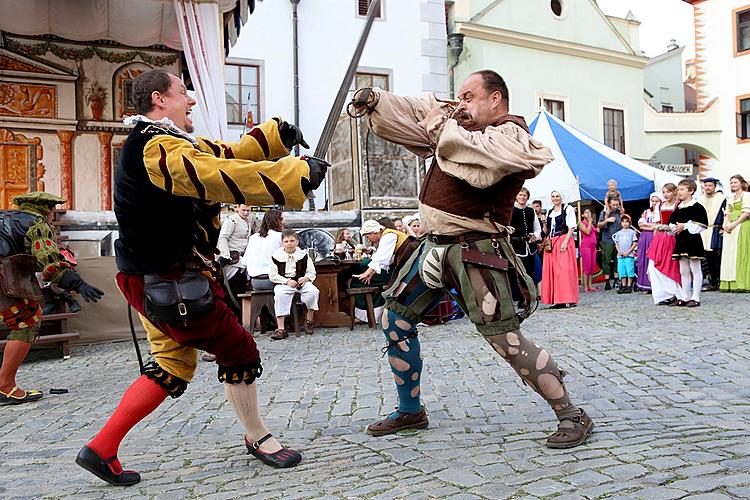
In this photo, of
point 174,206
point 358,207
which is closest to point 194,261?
point 174,206

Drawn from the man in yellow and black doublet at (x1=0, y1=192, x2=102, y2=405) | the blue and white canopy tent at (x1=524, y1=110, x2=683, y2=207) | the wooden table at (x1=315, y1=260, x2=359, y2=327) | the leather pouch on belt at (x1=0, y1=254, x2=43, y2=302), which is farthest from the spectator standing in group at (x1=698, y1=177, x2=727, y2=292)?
the leather pouch on belt at (x1=0, y1=254, x2=43, y2=302)

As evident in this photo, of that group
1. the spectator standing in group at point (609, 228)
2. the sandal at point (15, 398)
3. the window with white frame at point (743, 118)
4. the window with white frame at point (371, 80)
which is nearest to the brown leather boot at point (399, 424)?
the sandal at point (15, 398)

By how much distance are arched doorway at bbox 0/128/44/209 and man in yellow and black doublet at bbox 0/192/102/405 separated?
6785 mm

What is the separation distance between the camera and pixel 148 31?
36.9 feet

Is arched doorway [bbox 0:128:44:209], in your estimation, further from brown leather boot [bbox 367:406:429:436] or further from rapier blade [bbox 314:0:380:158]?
brown leather boot [bbox 367:406:429:436]

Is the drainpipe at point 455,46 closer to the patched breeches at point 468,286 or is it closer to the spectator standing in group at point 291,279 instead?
the spectator standing in group at point 291,279

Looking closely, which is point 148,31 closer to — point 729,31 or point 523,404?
point 523,404

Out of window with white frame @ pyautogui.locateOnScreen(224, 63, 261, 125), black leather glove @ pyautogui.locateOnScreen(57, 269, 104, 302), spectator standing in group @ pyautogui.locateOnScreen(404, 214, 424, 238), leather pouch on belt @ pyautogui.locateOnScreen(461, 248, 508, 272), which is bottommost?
black leather glove @ pyautogui.locateOnScreen(57, 269, 104, 302)

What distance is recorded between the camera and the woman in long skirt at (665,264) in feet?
30.3

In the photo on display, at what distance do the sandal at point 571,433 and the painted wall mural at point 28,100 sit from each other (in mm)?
11227

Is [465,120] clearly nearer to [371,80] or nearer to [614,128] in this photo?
[371,80]

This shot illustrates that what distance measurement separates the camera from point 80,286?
491 centimetres

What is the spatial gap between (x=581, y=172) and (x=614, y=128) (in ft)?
34.6

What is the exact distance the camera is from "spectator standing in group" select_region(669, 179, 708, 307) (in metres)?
8.91
